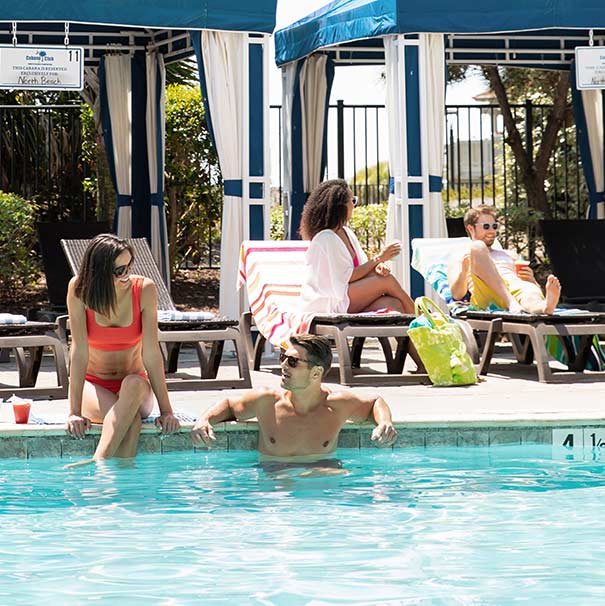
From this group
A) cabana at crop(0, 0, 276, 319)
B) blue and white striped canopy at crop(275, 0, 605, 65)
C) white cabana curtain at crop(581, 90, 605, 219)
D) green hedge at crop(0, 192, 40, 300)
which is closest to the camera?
cabana at crop(0, 0, 276, 319)

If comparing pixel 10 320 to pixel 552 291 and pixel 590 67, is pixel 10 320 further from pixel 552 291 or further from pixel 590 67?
pixel 590 67

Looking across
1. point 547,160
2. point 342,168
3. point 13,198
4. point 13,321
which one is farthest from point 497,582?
point 547,160

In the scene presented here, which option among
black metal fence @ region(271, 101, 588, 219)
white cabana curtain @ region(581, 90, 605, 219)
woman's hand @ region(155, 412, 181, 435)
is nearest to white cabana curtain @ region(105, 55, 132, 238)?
black metal fence @ region(271, 101, 588, 219)

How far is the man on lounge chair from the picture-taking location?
835 centimetres

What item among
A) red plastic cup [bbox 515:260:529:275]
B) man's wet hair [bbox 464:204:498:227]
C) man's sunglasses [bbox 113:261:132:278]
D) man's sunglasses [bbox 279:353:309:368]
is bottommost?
man's sunglasses [bbox 279:353:309:368]

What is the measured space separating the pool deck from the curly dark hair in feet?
4.56

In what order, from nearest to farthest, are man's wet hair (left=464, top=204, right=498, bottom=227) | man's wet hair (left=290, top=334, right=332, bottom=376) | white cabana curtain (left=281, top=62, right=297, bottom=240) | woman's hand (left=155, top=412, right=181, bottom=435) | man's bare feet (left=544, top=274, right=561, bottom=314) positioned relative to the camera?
man's wet hair (left=290, top=334, right=332, bottom=376) < woman's hand (left=155, top=412, right=181, bottom=435) < man's bare feet (left=544, top=274, right=561, bottom=314) < man's wet hair (left=464, top=204, right=498, bottom=227) < white cabana curtain (left=281, top=62, right=297, bottom=240)

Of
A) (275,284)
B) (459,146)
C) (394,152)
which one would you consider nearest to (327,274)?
(275,284)

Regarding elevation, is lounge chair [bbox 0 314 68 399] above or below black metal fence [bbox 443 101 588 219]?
below

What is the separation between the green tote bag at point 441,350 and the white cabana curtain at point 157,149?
5.29 m

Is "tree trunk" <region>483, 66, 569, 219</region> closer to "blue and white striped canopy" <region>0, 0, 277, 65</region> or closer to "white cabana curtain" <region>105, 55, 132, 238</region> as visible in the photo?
"white cabana curtain" <region>105, 55, 132, 238</region>

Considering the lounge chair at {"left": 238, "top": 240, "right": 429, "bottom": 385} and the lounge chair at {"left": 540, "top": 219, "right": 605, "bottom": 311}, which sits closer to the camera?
the lounge chair at {"left": 238, "top": 240, "right": 429, "bottom": 385}

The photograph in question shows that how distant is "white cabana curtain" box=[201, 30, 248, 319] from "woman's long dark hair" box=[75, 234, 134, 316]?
4.29 metres

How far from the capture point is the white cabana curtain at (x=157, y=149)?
41.3 ft
